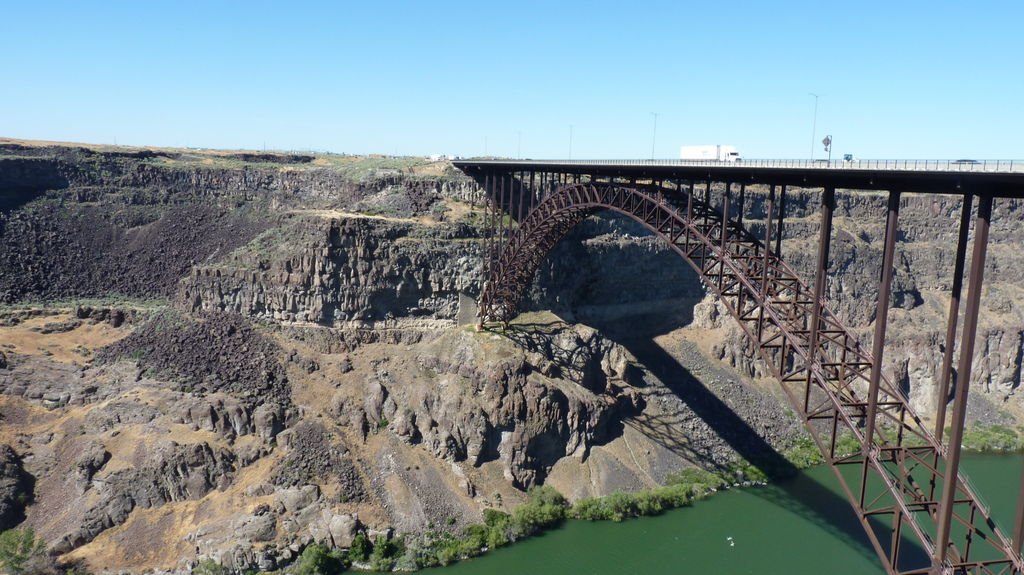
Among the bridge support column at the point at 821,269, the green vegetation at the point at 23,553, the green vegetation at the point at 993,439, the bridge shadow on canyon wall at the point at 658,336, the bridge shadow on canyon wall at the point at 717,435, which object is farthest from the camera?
the green vegetation at the point at 993,439

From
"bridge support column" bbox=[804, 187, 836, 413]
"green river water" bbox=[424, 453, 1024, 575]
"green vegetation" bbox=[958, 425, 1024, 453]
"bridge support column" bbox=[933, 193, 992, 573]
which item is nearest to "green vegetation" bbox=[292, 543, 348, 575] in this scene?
"green river water" bbox=[424, 453, 1024, 575]

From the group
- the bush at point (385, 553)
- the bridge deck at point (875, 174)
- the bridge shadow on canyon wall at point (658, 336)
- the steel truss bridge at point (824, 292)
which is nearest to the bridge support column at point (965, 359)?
the steel truss bridge at point (824, 292)

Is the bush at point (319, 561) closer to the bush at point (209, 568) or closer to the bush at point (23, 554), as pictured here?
the bush at point (209, 568)

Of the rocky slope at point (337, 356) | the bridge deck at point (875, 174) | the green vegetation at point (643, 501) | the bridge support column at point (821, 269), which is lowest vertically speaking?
the green vegetation at point (643, 501)

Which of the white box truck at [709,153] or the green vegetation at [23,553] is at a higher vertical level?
the white box truck at [709,153]

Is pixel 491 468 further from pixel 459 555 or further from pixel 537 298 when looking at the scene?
pixel 537 298

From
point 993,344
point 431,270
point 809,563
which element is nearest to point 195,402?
point 431,270

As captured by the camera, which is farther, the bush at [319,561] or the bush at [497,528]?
the bush at [497,528]
